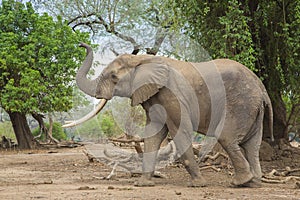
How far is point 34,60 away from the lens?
2225 cm

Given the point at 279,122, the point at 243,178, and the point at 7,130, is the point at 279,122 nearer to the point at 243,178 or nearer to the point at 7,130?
the point at 243,178

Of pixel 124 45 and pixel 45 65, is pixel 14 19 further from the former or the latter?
pixel 124 45

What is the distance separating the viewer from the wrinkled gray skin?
882 centimetres

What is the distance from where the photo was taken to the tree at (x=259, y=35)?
1195cm

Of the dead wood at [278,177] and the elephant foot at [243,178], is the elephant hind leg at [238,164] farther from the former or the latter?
the dead wood at [278,177]

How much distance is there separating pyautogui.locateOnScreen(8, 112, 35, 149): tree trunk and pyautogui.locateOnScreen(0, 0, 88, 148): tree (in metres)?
1.46

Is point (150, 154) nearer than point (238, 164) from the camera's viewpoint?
No

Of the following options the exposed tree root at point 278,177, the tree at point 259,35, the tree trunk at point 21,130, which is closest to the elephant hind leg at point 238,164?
the exposed tree root at point 278,177

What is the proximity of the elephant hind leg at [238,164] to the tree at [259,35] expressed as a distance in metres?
3.38

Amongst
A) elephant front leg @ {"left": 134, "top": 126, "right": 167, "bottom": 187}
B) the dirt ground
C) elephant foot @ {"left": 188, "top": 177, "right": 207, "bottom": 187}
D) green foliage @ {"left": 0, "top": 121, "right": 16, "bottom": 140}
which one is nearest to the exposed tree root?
the dirt ground

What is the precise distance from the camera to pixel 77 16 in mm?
27422

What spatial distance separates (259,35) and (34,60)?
11.7 metres

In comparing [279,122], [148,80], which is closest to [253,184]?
[148,80]

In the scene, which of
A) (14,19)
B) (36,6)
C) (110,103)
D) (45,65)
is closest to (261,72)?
(110,103)
